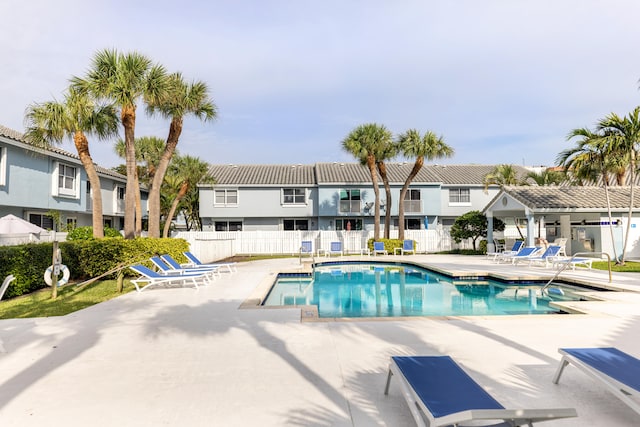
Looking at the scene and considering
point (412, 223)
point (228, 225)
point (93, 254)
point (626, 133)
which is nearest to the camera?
point (93, 254)

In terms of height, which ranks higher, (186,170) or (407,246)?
(186,170)

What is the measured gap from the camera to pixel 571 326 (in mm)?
6016

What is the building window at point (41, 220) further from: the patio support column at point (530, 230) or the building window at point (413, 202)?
the patio support column at point (530, 230)

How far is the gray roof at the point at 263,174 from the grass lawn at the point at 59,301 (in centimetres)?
1962

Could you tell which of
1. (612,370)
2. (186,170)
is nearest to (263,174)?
(186,170)

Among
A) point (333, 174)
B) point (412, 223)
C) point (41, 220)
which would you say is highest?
point (333, 174)

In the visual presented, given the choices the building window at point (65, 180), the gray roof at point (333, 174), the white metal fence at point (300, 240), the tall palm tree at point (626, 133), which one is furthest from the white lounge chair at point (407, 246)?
the building window at point (65, 180)

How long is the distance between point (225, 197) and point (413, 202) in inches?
581

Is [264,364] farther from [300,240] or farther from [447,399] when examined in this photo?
[300,240]

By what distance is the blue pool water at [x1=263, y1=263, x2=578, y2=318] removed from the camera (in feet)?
29.0

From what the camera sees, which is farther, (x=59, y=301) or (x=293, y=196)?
(x=293, y=196)

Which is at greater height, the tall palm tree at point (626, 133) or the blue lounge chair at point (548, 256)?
the tall palm tree at point (626, 133)

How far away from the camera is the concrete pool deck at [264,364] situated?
10.5ft

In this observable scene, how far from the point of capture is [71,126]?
14.2m
